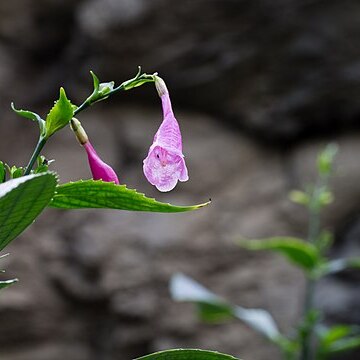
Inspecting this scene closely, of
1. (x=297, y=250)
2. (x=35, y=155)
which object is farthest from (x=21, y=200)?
(x=297, y=250)

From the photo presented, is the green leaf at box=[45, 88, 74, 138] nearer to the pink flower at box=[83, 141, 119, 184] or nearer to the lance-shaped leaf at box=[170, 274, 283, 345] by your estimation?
the pink flower at box=[83, 141, 119, 184]

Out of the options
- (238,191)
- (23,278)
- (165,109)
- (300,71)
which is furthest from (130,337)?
(165,109)

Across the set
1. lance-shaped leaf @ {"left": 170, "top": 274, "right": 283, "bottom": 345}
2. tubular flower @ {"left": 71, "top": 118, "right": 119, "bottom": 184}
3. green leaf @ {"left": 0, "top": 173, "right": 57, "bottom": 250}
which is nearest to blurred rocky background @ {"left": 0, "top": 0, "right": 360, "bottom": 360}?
lance-shaped leaf @ {"left": 170, "top": 274, "right": 283, "bottom": 345}

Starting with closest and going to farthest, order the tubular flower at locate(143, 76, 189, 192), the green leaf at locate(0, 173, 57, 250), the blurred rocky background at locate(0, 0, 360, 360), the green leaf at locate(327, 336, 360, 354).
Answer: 1. the green leaf at locate(0, 173, 57, 250)
2. the tubular flower at locate(143, 76, 189, 192)
3. the green leaf at locate(327, 336, 360, 354)
4. the blurred rocky background at locate(0, 0, 360, 360)

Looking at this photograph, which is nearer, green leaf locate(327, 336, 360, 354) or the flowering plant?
the flowering plant

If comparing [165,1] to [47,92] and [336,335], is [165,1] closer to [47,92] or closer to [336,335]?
[47,92]

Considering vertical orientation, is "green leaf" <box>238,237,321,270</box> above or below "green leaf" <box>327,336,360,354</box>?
above
